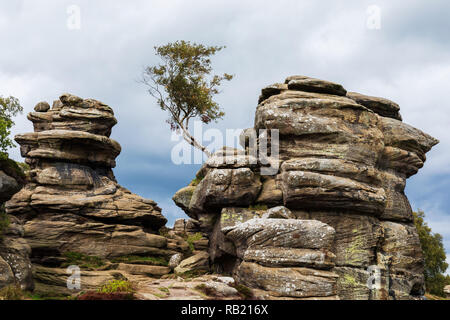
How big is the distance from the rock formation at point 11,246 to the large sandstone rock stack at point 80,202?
5.80 metres

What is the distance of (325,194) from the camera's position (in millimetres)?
30438

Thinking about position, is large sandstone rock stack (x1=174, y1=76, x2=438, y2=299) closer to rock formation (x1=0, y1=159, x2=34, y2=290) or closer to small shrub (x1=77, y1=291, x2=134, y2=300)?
small shrub (x1=77, y1=291, x2=134, y2=300)

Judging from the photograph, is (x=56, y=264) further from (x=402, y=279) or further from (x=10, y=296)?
(x=402, y=279)

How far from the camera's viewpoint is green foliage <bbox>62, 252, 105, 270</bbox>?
34156mm

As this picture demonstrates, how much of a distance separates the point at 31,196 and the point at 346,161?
2916 centimetres

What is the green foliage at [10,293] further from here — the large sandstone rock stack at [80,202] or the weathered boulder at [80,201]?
the weathered boulder at [80,201]

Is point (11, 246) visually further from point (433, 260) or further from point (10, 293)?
point (433, 260)

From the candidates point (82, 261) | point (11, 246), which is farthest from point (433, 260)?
point (11, 246)

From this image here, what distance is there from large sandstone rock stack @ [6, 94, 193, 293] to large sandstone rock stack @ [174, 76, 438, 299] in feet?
23.4

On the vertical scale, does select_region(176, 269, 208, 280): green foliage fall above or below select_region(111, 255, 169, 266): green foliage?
below

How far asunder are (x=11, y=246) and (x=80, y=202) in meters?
12.4

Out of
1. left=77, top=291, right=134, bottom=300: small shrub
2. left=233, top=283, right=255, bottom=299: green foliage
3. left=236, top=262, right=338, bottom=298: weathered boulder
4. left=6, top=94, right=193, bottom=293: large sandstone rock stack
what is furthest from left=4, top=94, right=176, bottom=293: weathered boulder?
left=236, top=262, right=338, bottom=298: weathered boulder

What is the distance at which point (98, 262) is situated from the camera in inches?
1391
